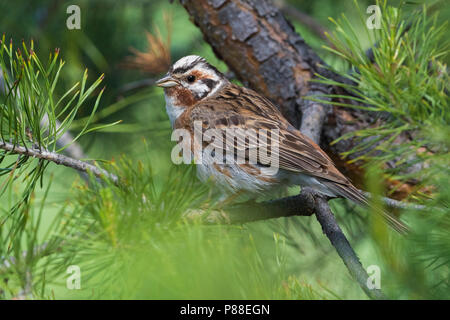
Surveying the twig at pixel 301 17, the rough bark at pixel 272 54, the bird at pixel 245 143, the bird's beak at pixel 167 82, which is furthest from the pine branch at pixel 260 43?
the twig at pixel 301 17

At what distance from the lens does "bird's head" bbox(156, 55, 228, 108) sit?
285cm

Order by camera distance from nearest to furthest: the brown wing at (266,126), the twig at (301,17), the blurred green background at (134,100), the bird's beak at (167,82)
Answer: the brown wing at (266,126)
the bird's beak at (167,82)
the blurred green background at (134,100)
the twig at (301,17)

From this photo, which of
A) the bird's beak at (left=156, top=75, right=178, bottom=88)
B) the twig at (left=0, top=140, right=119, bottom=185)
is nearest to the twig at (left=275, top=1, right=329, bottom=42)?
the bird's beak at (left=156, top=75, right=178, bottom=88)

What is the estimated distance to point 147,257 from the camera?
1.36m

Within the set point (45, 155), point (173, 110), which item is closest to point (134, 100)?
point (173, 110)

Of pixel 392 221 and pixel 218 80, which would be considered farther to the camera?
pixel 218 80

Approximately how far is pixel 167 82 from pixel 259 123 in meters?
0.57

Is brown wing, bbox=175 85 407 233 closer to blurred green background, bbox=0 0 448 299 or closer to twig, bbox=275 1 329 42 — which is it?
blurred green background, bbox=0 0 448 299

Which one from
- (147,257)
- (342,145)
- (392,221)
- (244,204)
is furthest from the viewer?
(342,145)

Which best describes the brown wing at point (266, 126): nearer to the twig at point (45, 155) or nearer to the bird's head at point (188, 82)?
the bird's head at point (188, 82)

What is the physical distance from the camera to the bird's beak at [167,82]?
110 inches
